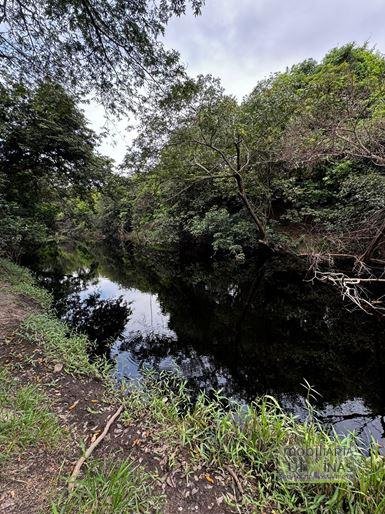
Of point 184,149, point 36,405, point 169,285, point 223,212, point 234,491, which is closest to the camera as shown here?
point 234,491

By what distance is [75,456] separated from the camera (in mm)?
2262

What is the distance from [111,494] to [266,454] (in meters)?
1.31

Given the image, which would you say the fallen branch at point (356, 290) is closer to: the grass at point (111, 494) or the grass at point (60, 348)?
the grass at point (111, 494)

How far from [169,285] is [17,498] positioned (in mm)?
9660

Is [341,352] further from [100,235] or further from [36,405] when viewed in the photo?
[100,235]

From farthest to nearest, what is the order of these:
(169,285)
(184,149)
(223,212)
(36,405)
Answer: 1. (223,212)
2. (169,285)
3. (184,149)
4. (36,405)

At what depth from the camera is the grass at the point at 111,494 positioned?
175cm

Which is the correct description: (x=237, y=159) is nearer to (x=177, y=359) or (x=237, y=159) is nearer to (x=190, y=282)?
(x=190, y=282)

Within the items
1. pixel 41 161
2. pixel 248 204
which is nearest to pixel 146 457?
pixel 41 161

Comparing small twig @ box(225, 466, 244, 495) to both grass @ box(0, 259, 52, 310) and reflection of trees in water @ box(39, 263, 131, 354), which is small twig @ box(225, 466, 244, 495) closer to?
reflection of trees in water @ box(39, 263, 131, 354)

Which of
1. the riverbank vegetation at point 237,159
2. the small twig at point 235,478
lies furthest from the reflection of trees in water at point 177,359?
the riverbank vegetation at point 237,159

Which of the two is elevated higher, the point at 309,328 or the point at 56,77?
the point at 56,77

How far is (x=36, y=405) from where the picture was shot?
A: 107 inches

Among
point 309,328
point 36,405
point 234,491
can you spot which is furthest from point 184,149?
point 234,491
